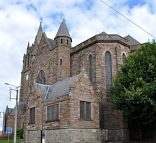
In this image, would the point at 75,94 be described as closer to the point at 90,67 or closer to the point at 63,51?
the point at 90,67

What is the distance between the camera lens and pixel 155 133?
3241 cm

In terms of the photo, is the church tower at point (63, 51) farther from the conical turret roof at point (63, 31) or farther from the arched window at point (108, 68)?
the arched window at point (108, 68)

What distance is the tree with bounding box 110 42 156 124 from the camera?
26172 mm

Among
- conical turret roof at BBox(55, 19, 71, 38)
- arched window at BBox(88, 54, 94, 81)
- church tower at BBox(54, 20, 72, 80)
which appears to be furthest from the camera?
conical turret roof at BBox(55, 19, 71, 38)

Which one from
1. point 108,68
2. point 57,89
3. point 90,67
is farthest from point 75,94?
point 90,67

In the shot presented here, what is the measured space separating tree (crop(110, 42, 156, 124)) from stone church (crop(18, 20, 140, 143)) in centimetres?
358

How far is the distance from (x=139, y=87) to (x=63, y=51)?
1919cm

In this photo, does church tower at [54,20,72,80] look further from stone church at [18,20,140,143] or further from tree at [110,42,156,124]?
tree at [110,42,156,124]

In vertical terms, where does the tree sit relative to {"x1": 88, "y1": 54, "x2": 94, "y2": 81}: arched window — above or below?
below

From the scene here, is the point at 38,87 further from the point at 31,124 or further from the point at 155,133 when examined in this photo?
the point at 155,133

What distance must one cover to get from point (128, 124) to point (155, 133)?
12.3 ft

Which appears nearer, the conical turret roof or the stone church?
the stone church

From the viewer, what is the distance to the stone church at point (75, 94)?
2830 cm

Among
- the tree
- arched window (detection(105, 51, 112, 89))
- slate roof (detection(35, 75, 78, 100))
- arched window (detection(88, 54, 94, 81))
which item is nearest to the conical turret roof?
arched window (detection(88, 54, 94, 81))
